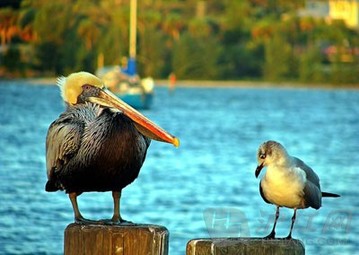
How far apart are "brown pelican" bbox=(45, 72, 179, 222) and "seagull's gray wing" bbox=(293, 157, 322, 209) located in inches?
36.4

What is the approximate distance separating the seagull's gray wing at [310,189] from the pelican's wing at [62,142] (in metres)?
1.21

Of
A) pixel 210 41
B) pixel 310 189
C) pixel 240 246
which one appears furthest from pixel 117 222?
pixel 210 41

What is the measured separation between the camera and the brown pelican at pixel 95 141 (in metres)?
6.86

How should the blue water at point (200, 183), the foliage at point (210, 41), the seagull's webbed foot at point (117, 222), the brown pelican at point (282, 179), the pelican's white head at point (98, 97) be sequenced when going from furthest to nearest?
the foliage at point (210, 41) < the blue water at point (200, 183) < the brown pelican at point (282, 179) < the pelican's white head at point (98, 97) < the seagull's webbed foot at point (117, 222)

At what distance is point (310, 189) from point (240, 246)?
4.82 ft

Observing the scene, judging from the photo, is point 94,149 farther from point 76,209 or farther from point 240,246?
point 240,246

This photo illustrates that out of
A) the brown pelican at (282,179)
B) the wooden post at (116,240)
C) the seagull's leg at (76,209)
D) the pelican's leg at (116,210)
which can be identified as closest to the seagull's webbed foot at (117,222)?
the pelican's leg at (116,210)

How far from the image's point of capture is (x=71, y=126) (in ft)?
23.1

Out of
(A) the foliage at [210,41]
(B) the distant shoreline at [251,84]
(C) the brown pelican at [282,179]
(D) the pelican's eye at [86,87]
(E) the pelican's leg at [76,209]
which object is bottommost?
(B) the distant shoreline at [251,84]

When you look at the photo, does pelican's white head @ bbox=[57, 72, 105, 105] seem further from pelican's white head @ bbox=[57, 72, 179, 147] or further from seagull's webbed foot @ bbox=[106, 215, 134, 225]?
seagull's webbed foot @ bbox=[106, 215, 134, 225]

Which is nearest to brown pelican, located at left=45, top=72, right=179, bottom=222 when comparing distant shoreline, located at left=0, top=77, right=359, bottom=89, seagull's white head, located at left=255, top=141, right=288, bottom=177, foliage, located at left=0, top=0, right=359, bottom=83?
seagull's white head, located at left=255, top=141, right=288, bottom=177

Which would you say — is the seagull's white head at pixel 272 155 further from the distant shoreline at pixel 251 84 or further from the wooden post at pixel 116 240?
the distant shoreline at pixel 251 84

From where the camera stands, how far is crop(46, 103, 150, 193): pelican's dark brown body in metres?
6.87

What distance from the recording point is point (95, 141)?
22.6 feet
